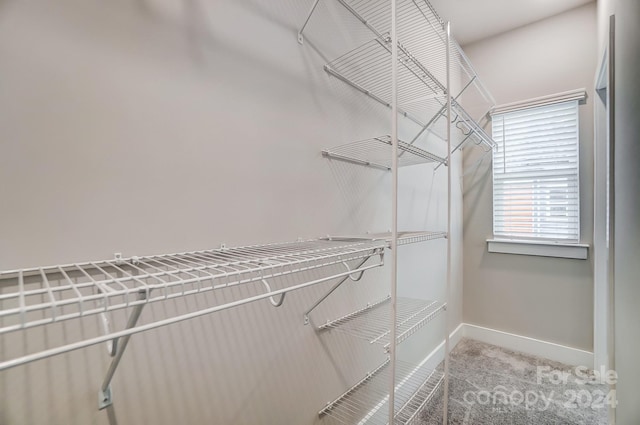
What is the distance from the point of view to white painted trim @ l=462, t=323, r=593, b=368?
211 cm

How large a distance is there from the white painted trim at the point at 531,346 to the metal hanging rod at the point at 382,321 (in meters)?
1.42

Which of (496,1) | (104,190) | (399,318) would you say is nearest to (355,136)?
(399,318)

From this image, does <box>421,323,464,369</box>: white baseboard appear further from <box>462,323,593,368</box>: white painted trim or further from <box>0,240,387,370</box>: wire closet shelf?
<box>0,240,387,370</box>: wire closet shelf

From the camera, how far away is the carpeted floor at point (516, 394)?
1.56 metres

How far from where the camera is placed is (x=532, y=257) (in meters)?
2.30

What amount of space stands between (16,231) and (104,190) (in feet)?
0.54

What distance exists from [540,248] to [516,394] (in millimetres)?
1147

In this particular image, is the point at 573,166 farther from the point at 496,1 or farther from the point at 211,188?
the point at 211,188

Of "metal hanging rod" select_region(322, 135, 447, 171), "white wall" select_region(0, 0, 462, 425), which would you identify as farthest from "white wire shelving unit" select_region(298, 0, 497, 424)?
"white wall" select_region(0, 0, 462, 425)

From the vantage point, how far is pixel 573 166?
2.10 m

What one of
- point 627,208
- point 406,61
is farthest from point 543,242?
point 406,61

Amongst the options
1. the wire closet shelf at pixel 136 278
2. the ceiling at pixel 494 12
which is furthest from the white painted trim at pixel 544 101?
the wire closet shelf at pixel 136 278

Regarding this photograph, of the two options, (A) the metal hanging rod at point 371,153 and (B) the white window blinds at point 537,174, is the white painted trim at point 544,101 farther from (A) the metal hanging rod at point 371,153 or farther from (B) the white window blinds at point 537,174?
(A) the metal hanging rod at point 371,153

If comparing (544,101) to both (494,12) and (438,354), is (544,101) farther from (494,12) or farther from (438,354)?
(438,354)
